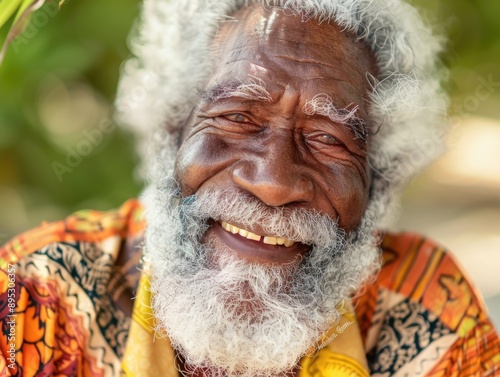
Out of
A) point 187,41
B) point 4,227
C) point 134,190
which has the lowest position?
point 4,227

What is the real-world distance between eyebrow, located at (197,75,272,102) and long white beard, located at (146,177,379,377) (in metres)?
0.32

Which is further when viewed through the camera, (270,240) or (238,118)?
(238,118)

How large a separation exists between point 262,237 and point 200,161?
1.07 feet

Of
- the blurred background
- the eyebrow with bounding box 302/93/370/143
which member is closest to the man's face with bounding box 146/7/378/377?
the eyebrow with bounding box 302/93/370/143

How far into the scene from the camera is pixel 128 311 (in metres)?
2.54

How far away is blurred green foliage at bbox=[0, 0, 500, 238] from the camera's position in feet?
14.2

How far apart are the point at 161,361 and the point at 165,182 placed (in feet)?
1.98

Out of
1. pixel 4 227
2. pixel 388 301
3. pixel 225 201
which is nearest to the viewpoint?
pixel 225 201

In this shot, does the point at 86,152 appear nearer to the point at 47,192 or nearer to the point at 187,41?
the point at 47,192

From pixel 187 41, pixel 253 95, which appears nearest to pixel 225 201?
pixel 253 95

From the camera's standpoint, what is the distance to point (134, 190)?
4613mm

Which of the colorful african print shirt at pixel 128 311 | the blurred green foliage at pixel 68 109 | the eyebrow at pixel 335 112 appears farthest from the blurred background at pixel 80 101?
the eyebrow at pixel 335 112

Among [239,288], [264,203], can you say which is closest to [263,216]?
[264,203]

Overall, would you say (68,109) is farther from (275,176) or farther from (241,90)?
(275,176)
